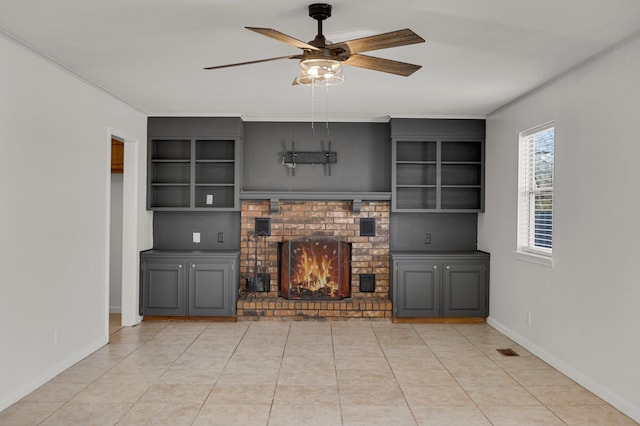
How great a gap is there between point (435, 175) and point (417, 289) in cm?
150

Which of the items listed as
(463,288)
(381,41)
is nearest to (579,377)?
(463,288)

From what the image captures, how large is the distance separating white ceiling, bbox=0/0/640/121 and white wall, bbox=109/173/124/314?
1.71 metres

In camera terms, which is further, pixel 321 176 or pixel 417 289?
pixel 321 176

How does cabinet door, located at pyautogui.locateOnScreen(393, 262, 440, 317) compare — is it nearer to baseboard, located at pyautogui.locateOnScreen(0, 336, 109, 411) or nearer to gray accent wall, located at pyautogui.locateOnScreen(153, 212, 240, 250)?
gray accent wall, located at pyautogui.locateOnScreen(153, 212, 240, 250)

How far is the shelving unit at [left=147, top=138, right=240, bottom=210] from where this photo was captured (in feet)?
22.5

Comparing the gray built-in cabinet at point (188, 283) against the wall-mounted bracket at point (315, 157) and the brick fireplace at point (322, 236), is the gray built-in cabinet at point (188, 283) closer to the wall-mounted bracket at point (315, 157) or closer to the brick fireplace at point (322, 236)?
the brick fireplace at point (322, 236)

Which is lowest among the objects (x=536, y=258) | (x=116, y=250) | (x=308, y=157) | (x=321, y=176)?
(x=116, y=250)

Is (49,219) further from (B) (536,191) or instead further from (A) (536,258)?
(B) (536,191)

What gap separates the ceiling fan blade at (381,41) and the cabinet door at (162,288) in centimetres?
426

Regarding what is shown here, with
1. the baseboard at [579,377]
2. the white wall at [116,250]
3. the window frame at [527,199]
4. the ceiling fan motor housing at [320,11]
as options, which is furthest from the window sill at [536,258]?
the white wall at [116,250]

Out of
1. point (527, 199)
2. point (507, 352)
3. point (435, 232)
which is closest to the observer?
point (507, 352)

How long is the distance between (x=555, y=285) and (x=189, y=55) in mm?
3640

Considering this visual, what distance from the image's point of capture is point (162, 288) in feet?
21.1

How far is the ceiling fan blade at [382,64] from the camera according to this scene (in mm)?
3166
